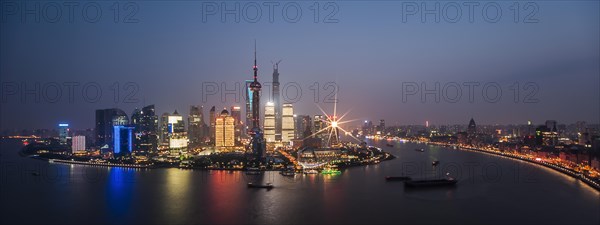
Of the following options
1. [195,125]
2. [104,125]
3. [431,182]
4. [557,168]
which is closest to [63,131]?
[104,125]

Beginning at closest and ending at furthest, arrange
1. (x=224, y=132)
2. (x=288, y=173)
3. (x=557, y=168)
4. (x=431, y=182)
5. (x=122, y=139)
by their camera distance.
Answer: (x=431, y=182), (x=288, y=173), (x=557, y=168), (x=122, y=139), (x=224, y=132)

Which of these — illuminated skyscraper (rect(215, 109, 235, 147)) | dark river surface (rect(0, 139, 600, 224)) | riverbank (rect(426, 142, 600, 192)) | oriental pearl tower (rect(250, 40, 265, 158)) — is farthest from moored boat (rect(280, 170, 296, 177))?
illuminated skyscraper (rect(215, 109, 235, 147))

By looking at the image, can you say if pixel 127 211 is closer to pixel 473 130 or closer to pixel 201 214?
pixel 201 214

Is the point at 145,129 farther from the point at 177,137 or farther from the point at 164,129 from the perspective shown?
the point at 164,129

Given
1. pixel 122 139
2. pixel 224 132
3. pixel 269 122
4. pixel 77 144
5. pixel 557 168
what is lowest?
pixel 557 168

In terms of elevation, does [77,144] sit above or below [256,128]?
below

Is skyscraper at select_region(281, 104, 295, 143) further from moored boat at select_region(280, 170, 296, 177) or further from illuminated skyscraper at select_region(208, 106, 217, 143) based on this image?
moored boat at select_region(280, 170, 296, 177)

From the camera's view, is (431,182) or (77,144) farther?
(77,144)
